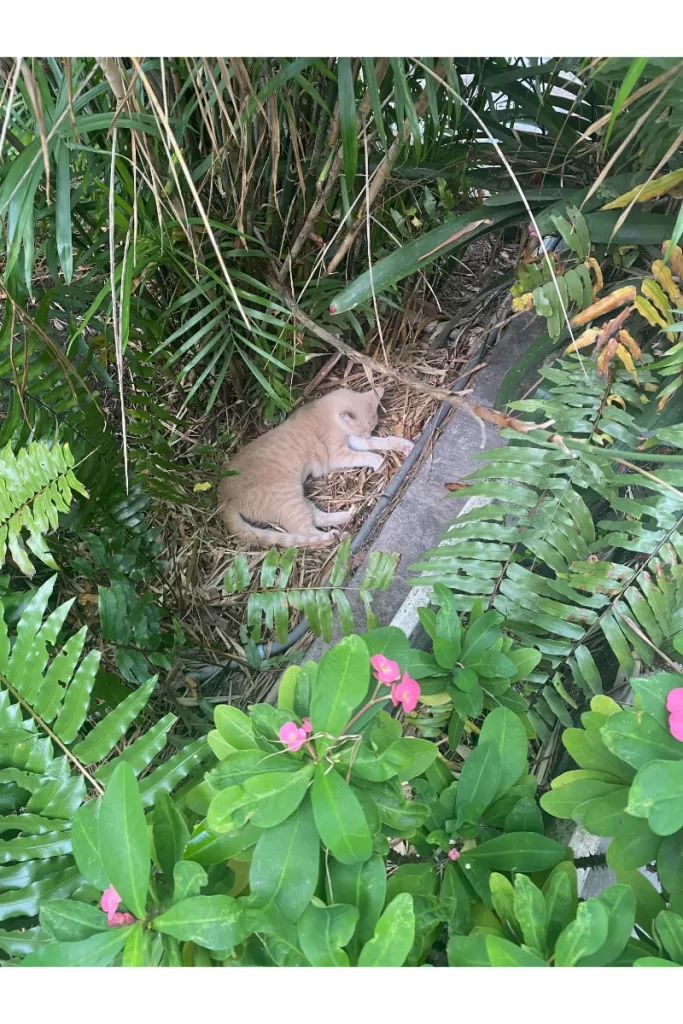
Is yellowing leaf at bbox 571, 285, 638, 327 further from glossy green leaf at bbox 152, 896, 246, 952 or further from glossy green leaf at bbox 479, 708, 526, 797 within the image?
glossy green leaf at bbox 152, 896, 246, 952

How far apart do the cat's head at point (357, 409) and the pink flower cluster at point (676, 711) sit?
145cm

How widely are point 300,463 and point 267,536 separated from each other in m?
0.30

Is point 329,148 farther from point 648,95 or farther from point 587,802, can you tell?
point 587,802

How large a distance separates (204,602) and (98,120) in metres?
1.02

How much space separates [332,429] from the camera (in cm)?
186

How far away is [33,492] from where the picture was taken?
962mm

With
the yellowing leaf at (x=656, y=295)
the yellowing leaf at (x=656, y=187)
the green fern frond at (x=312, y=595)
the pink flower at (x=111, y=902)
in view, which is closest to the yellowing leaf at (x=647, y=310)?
the yellowing leaf at (x=656, y=295)

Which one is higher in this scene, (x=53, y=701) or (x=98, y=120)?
(x=98, y=120)

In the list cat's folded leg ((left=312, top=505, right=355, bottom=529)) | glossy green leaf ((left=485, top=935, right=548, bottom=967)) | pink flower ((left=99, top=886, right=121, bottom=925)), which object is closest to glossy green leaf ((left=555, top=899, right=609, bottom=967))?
glossy green leaf ((left=485, top=935, right=548, bottom=967))

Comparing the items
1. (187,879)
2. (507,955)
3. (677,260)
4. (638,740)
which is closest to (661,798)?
(638,740)

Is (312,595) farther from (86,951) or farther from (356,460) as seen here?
(356,460)

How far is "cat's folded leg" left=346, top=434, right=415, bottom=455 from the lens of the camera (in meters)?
1.72

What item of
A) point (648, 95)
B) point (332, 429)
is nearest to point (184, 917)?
point (648, 95)

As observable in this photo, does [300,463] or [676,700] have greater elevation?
[676,700]
